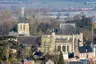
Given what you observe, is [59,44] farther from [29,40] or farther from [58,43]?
[29,40]

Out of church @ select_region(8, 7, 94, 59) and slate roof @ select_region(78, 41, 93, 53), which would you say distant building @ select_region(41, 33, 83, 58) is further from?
slate roof @ select_region(78, 41, 93, 53)

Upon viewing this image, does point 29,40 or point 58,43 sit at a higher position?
point 58,43

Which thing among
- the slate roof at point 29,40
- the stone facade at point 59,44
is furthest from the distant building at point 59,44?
the slate roof at point 29,40

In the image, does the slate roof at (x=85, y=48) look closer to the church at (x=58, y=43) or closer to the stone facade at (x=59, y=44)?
the church at (x=58, y=43)

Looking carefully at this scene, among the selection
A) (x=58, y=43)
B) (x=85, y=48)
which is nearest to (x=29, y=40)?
(x=58, y=43)

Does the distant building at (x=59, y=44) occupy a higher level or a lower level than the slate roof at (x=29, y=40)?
higher

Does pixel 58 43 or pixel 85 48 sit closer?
pixel 85 48

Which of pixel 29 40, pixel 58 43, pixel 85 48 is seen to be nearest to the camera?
pixel 85 48

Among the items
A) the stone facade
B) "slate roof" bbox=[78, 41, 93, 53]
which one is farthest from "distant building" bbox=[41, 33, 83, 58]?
"slate roof" bbox=[78, 41, 93, 53]

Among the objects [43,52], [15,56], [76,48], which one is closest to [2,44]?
[15,56]
